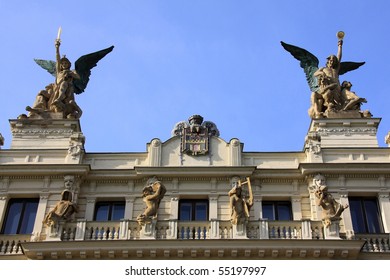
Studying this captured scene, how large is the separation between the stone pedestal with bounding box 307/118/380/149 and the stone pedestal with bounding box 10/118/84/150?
1074cm

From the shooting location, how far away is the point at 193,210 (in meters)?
26.5

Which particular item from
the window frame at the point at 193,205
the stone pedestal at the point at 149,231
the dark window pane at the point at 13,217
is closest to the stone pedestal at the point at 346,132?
the window frame at the point at 193,205

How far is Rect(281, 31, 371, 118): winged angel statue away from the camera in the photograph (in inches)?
1178

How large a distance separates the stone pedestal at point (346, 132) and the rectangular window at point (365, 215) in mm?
2846

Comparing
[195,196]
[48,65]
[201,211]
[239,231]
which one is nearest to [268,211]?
[239,231]

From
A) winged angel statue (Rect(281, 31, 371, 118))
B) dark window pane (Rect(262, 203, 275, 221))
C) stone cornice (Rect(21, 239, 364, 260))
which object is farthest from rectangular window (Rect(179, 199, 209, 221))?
winged angel statue (Rect(281, 31, 371, 118))

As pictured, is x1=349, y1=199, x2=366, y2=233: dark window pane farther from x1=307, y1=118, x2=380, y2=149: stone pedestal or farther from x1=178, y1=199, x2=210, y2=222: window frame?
x1=178, y1=199, x2=210, y2=222: window frame

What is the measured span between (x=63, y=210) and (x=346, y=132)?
12875 mm

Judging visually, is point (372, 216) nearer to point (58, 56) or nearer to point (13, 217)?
point (13, 217)

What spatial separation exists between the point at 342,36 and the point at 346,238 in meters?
12.2

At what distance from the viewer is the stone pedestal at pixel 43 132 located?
93.9 feet

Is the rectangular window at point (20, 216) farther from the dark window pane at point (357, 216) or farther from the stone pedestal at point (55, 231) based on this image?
the dark window pane at point (357, 216)
